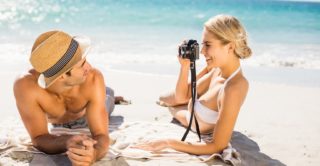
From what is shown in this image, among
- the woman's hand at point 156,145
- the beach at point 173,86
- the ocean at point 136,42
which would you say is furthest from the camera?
the ocean at point 136,42

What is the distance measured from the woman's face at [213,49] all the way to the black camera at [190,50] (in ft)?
0.33

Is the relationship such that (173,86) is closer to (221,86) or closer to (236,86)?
(221,86)

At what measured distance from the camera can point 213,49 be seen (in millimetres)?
3838

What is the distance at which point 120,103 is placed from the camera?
5.57 meters

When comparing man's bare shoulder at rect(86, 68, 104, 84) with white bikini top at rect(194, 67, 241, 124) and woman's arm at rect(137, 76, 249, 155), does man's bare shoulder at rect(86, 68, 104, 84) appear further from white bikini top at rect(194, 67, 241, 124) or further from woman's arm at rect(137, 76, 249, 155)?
white bikini top at rect(194, 67, 241, 124)

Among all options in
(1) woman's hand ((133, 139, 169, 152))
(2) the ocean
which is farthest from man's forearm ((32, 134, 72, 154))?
(2) the ocean

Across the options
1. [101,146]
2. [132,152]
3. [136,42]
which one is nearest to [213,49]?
[132,152]

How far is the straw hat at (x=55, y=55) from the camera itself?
3.05 m

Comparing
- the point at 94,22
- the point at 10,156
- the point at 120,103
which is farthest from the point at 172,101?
the point at 94,22

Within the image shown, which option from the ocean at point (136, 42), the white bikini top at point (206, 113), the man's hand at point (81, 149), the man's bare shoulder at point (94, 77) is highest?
the man's bare shoulder at point (94, 77)

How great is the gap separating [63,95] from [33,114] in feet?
1.28

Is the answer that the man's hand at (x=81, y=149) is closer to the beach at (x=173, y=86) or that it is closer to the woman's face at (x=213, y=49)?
the beach at (x=173, y=86)

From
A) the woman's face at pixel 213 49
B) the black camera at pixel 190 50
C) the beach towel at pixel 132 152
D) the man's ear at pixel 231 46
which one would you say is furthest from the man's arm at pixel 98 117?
the man's ear at pixel 231 46

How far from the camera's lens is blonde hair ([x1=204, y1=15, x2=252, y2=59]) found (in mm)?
3725
